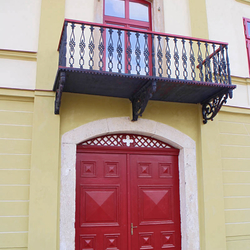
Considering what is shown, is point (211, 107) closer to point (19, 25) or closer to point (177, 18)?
point (177, 18)

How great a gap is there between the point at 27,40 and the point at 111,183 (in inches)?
118

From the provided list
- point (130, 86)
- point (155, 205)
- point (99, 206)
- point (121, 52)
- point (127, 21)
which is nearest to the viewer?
point (121, 52)

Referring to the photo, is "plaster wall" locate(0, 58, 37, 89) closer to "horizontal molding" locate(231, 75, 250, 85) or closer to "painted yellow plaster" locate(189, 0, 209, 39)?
"painted yellow plaster" locate(189, 0, 209, 39)

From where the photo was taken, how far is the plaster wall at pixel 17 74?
5.19 m

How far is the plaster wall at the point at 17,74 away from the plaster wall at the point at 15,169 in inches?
9.0

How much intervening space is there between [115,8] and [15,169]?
148 inches

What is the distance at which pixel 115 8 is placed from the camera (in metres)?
6.25

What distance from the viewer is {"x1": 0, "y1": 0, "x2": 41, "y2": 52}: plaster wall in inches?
211

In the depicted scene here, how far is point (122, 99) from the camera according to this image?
5730mm

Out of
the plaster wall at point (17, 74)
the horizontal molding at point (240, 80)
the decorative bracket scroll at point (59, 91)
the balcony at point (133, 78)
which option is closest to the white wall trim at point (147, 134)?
the balcony at point (133, 78)

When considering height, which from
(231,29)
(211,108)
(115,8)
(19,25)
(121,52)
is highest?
(115,8)

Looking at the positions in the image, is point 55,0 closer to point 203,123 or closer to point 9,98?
point 9,98

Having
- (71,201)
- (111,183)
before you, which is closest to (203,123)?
(111,183)

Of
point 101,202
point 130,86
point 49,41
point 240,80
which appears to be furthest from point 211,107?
point 49,41
